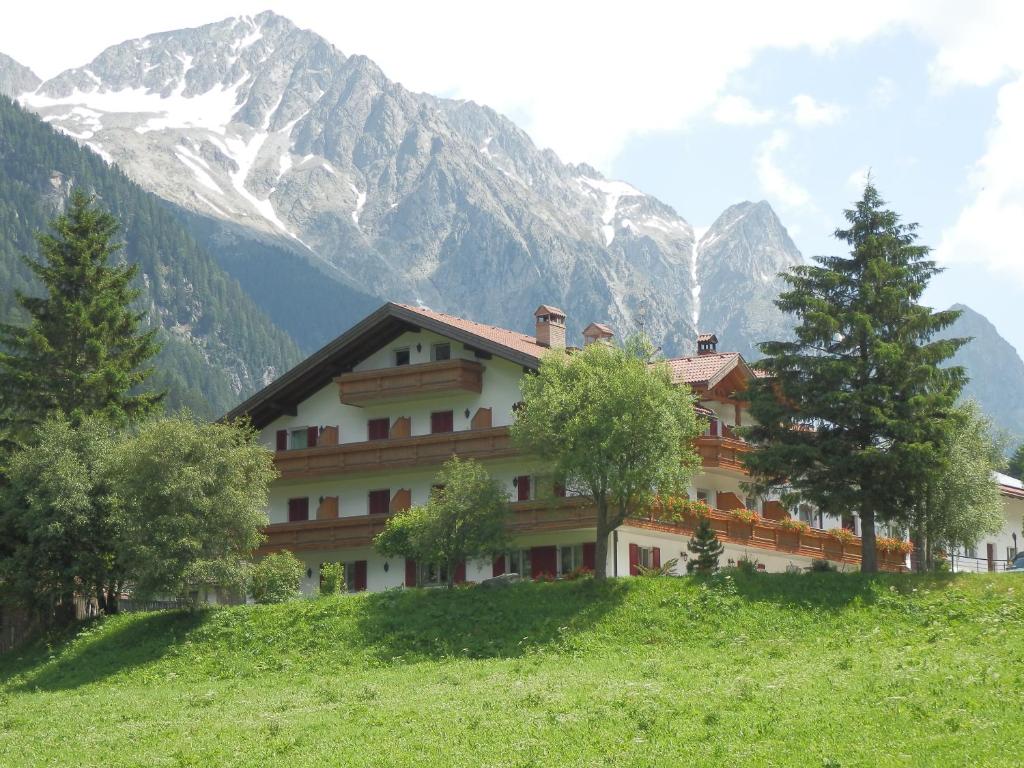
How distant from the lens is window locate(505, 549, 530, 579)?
58.4 metres

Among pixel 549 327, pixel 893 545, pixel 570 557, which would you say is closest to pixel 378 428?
pixel 549 327

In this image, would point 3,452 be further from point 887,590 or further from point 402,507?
point 887,590

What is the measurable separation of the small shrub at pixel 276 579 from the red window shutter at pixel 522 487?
10363mm

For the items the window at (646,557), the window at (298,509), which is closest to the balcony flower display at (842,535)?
the window at (646,557)

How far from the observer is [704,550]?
50219 millimetres

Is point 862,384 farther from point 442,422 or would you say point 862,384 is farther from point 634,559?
point 442,422

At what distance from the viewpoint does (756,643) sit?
40062 millimetres

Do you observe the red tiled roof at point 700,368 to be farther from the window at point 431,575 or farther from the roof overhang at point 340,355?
the window at point 431,575

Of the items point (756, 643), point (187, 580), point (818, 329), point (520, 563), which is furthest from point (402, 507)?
point (756, 643)

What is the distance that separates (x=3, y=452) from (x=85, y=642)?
34.4 feet

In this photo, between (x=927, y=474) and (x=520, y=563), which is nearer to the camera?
(x=927, y=474)

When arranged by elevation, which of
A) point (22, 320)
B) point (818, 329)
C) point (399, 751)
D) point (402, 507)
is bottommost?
point (399, 751)

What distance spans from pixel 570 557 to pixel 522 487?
361 centimetres

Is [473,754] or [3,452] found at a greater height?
[3,452]
